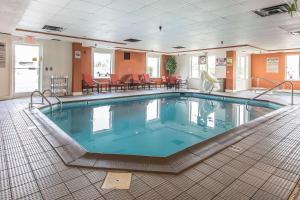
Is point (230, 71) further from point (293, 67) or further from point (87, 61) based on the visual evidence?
point (87, 61)

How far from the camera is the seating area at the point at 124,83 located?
9961mm

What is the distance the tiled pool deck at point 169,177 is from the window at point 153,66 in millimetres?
11272

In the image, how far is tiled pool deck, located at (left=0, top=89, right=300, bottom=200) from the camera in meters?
1.88

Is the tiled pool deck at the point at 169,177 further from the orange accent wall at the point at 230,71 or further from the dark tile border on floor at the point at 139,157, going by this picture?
the orange accent wall at the point at 230,71

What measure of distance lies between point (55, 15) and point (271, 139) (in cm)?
559

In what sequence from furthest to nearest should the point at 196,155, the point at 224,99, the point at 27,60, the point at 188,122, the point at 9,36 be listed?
the point at 224,99, the point at 27,60, the point at 9,36, the point at 188,122, the point at 196,155

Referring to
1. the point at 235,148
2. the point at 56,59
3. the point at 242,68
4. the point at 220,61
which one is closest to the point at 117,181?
the point at 235,148

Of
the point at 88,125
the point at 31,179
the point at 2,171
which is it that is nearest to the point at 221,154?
the point at 31,179

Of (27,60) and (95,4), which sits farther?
(27,60)

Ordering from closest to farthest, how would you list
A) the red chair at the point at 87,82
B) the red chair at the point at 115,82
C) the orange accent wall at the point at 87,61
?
the red chair at the point at 87,82, the orange accent wall at the point at 87,61, the red chair at the point at 115,82

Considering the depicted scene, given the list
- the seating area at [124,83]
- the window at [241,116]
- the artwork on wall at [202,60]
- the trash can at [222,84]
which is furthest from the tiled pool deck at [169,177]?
the artwork on wall at [202,60]

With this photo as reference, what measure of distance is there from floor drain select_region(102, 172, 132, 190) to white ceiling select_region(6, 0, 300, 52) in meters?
3.41

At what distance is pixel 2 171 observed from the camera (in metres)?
2.25

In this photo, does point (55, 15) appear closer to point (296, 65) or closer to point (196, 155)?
point (196, 155)
